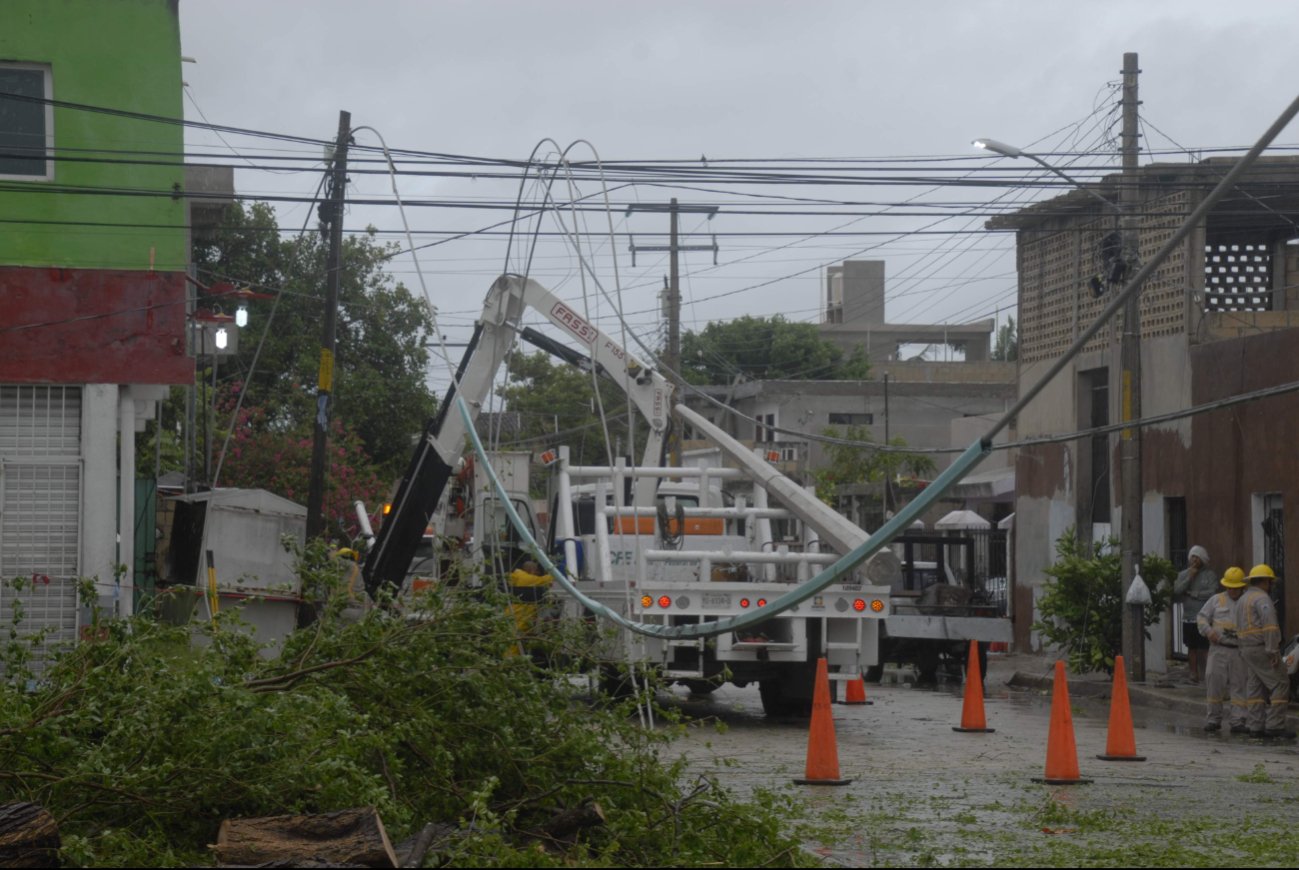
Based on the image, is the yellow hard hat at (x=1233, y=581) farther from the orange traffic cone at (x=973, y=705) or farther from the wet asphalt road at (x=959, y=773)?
the orange traffic cone at (x=973, y=705)

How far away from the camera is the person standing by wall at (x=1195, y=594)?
20.6 m

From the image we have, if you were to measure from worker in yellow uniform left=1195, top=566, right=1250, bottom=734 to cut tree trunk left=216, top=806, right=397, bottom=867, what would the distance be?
1185 cm

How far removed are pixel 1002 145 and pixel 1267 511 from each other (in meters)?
6.21

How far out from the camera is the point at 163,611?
21547 millimetres

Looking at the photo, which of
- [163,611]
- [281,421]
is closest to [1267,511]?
[163,611]

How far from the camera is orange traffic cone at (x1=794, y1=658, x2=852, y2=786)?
11.5m

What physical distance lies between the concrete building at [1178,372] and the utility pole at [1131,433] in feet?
2.06

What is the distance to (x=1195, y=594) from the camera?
2075 centimetres

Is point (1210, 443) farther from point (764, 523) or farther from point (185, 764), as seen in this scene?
point (185, 764)

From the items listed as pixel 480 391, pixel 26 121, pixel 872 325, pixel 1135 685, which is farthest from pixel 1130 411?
pixel 872 325

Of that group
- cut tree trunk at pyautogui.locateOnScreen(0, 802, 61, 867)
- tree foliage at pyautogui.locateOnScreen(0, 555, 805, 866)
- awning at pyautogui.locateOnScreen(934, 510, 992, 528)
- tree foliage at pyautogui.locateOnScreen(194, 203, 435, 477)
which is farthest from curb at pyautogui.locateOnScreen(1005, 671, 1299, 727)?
tree foliage at pyautogui.locateOnScreen(194, 203, 435, 477)

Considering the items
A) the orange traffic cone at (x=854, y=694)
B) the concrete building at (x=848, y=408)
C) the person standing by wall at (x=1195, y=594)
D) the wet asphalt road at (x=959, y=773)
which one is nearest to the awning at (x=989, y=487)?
the person standing by wall at (x=1195, y=594)

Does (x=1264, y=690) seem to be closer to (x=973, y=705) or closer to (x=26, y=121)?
(x=973, y=705)

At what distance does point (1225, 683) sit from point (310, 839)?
496 inches
